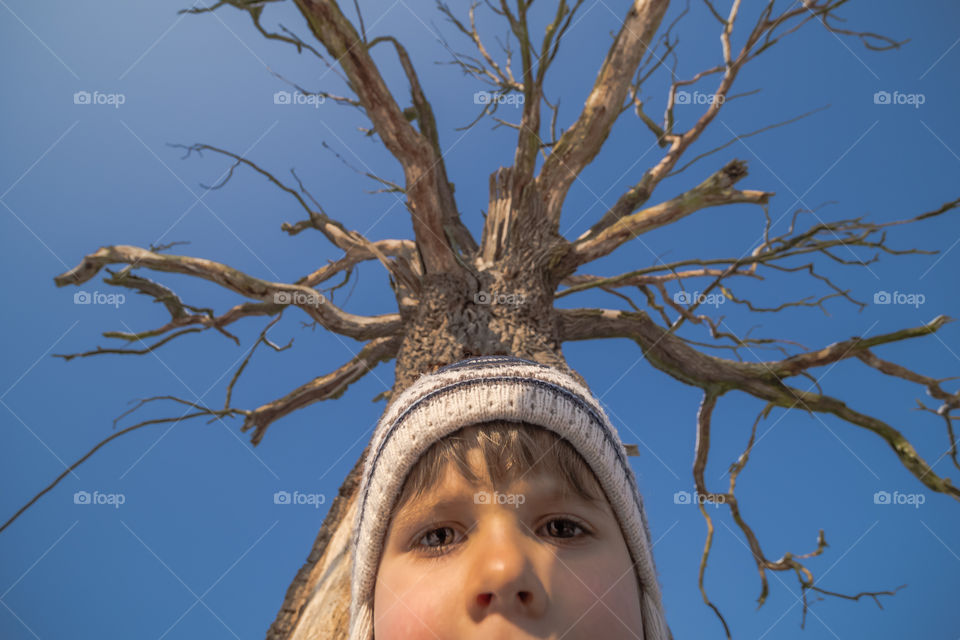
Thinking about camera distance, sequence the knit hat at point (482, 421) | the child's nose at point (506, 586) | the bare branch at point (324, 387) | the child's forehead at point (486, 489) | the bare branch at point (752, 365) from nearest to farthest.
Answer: the child's nose at point (506, 586)
the child's forehead at point (486, 489)
the knit hat at point (482, 421)
the bare branch at point (752, 365)
the bare branch at point (324, 387)

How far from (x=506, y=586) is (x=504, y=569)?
0.10ft

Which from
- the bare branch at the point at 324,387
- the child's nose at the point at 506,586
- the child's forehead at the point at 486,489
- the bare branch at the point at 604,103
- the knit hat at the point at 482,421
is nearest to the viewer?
the child's nose at the point at 506,586

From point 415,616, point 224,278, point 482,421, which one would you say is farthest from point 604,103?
point 415,616

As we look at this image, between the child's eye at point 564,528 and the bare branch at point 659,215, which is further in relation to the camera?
the bare branch at point 659,215

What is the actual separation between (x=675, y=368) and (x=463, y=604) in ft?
8.33

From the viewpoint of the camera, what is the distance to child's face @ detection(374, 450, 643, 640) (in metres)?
0.89

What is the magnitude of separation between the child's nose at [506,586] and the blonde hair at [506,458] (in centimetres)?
17

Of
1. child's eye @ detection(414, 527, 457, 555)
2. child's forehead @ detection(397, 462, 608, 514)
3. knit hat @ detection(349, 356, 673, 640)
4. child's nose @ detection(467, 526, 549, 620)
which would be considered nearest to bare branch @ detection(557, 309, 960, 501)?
knit hat @ detection(349, 356, 673, 640)

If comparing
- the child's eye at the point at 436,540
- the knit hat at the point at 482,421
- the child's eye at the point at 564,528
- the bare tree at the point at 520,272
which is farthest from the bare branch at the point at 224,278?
the child's eye at the point at 564,528

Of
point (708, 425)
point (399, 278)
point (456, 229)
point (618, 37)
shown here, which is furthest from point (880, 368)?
point (399, 278)

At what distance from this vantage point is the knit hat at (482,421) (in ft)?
3.95

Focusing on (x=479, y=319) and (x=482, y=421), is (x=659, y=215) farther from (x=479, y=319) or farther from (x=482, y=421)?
(x=482, y=421)

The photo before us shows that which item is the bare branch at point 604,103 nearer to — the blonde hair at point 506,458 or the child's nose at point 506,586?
the blonde hair at point 506,458

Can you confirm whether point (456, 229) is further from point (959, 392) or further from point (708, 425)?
point (959, 392)
